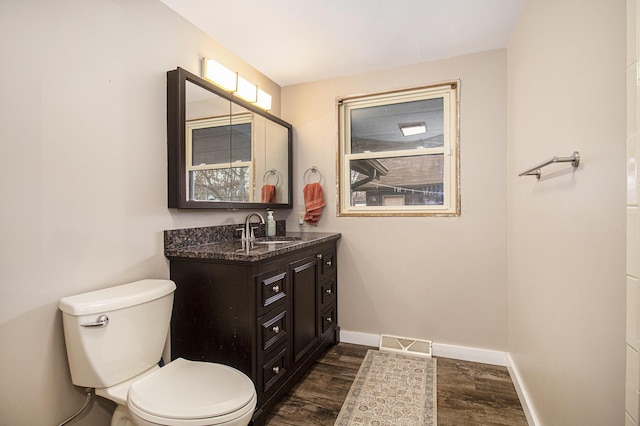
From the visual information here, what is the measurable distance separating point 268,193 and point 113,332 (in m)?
1.48

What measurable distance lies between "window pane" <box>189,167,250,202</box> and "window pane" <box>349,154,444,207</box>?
991mm

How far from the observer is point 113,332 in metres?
1.29

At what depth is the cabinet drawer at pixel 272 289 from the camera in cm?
163

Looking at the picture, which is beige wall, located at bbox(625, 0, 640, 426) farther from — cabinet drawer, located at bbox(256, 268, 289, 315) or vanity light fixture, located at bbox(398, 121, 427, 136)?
vanity light fixture, located at bbox(398, 121, 427, 136)

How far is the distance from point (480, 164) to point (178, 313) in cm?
225

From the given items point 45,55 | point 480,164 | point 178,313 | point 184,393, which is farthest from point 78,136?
point 480,164

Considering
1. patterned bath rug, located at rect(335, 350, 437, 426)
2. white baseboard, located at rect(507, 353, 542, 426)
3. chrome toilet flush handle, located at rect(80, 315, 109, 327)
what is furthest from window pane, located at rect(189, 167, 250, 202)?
white baseboard, located at rect(507, 353, 542, 426)

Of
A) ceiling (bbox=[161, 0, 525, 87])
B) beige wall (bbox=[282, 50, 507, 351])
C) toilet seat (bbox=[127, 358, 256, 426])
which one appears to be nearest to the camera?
toilet seat (bbox=[127, 358, 256, 426])

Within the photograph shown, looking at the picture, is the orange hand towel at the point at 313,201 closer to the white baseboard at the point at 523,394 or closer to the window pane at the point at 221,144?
the window pane at the point at 221,144

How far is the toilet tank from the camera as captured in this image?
1229 millimetres

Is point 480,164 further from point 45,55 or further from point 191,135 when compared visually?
point 45,55

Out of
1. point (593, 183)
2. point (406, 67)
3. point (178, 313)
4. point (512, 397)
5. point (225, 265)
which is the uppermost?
point (406, 67)

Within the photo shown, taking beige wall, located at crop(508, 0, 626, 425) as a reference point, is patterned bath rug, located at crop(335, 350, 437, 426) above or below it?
below

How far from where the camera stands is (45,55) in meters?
1.26
